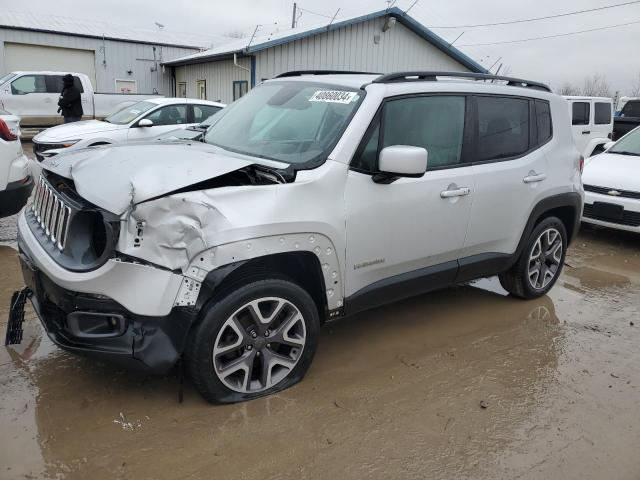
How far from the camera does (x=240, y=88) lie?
56.9 ft

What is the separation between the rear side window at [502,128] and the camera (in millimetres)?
4070

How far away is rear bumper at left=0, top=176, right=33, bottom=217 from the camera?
5.51 metres

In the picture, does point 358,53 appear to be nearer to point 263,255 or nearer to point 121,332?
point 263,255

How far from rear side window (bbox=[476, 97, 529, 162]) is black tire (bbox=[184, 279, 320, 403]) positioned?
187 centimetres

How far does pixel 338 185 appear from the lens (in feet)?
10.3

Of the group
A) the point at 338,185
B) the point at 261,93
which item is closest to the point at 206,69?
the point at 261,93

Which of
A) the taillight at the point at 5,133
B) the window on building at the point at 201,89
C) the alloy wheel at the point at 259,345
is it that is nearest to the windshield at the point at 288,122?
the alloy wheel at the point at 259,345

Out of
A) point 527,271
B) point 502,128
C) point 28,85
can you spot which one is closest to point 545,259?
point 527,271

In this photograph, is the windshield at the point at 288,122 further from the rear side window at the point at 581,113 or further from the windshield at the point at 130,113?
the rear side window at the point at 581,113

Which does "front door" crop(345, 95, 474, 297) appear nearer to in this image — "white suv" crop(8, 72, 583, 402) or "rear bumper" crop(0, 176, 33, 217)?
"white suv" crop(8, 72, 583, 402)

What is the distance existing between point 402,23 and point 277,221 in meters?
18.3

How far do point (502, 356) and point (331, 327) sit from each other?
1292mm

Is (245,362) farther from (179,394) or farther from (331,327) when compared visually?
(331,327)

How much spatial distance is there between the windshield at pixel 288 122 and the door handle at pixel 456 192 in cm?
88
